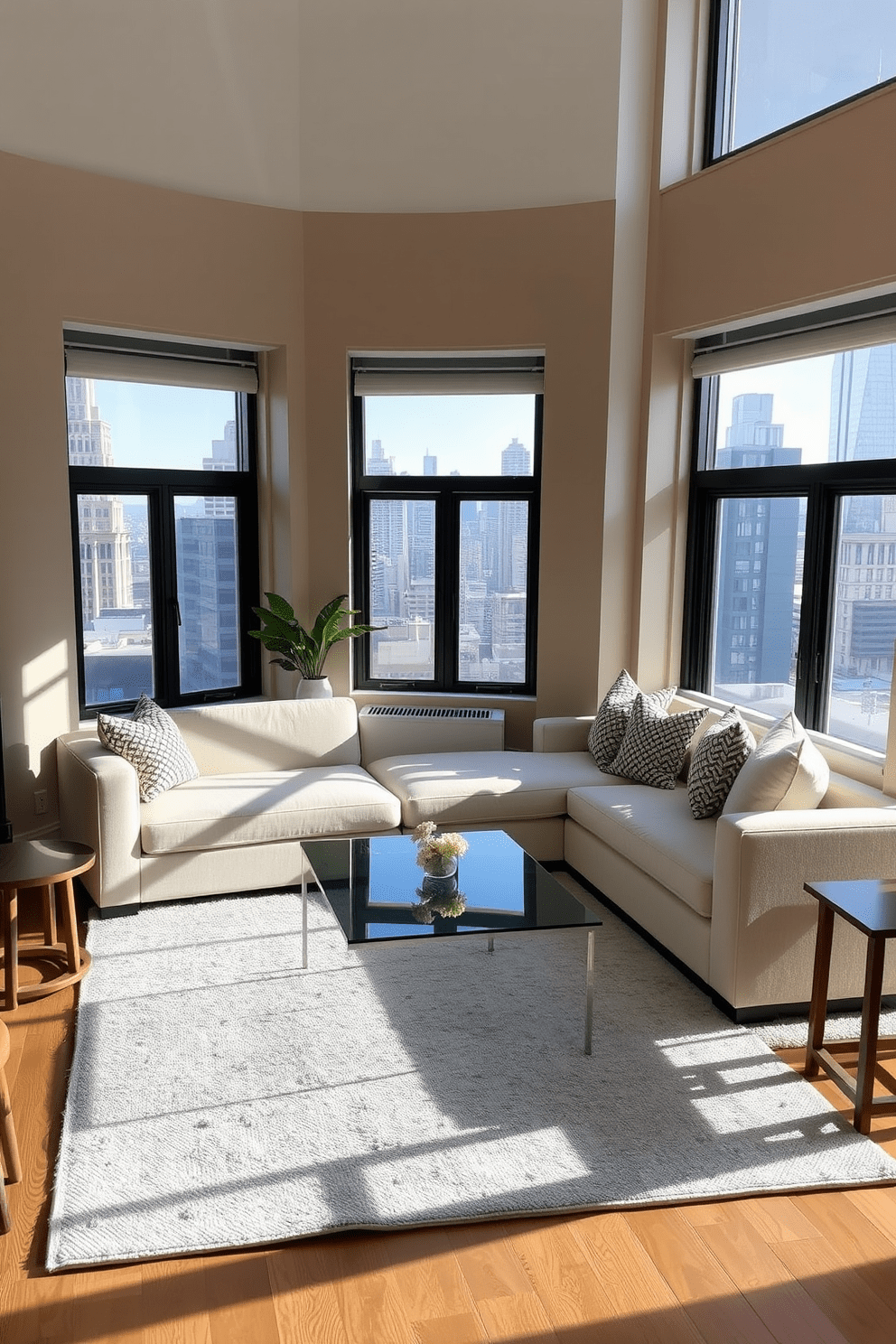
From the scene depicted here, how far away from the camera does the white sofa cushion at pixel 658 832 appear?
408 cm

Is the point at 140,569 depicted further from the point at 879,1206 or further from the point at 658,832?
the point at 879,1206

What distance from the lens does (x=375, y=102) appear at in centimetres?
596

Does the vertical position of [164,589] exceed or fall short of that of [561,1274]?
it exceeds it

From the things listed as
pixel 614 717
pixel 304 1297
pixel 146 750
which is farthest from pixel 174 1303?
pixel 614 717

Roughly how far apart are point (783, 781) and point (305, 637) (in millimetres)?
3010

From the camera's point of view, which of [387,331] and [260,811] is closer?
[260,811]

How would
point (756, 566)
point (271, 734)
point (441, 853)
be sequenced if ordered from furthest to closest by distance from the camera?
point (271, 734) < point (756, 566) < point (441, 853)

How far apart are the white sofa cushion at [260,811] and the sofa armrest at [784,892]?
1.90m

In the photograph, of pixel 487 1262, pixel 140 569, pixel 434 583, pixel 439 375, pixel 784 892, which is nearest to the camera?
pixel 487 1262

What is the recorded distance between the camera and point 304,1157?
3.01 m

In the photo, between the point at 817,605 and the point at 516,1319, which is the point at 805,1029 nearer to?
the point at 516,1319

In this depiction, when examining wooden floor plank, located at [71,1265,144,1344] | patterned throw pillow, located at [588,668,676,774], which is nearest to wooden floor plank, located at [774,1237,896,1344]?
wooden floor plank, located at [71,1265,144,1344]

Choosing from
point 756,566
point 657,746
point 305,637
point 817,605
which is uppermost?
point 756,566

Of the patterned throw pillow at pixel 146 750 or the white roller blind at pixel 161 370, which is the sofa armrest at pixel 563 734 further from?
the white roller blind at pixel 161 370
